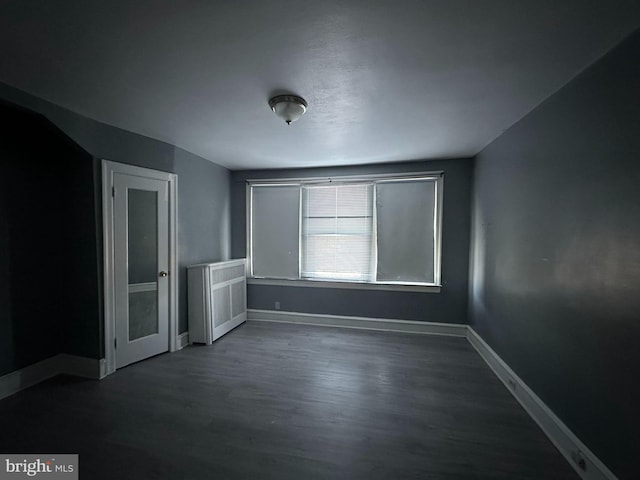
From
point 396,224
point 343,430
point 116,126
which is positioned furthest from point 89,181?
point 396,224

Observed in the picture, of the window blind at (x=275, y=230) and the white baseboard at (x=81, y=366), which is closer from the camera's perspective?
the white baseboard at (x=81, y=366)

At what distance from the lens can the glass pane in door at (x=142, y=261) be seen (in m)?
2.73

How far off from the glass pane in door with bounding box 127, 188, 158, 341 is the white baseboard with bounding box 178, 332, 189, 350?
1.12 feet

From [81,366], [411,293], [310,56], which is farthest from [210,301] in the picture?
[310,56]

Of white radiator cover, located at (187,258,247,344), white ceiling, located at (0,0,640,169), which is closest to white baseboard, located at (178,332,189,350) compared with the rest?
white radiator cover, located at (187,258,247,344)

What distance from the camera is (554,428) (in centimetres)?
175

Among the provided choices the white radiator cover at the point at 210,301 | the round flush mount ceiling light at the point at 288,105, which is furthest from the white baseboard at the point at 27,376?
the round flush mount ceiling light at the point at 288,105

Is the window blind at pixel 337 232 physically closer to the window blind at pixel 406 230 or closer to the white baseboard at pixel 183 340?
the window blind at pixel 406 230

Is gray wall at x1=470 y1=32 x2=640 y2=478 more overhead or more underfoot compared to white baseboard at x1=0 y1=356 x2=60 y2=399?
more overhead

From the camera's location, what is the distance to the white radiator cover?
330 cm

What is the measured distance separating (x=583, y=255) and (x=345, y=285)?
2.76 metres

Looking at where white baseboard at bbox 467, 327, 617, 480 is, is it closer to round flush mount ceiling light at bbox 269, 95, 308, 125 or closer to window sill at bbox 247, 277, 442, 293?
window sill at bbox 247, 277, 442, 293

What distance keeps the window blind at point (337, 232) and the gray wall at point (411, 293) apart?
0.27m

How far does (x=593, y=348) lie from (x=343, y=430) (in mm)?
1664
